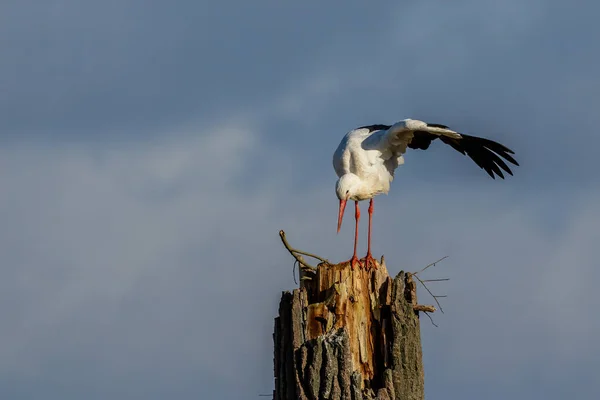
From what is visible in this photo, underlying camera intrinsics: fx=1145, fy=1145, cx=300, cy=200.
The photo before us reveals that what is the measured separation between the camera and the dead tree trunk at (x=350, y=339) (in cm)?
977

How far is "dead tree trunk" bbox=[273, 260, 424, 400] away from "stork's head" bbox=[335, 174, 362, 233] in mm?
4316

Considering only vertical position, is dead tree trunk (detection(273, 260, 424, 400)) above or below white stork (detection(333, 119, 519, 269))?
below

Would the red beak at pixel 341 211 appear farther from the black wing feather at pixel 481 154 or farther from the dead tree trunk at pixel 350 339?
the dead tree trunk at pixel 350 339

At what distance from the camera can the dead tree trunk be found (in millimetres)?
9766

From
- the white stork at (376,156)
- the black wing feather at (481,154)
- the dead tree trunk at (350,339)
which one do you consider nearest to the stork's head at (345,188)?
the white stork at (376,156)

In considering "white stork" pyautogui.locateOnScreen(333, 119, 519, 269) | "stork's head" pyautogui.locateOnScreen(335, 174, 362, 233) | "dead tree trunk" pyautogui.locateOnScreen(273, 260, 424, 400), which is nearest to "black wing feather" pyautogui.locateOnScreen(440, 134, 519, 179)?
"white stork" pyautogui.locateOnScreen(333, 119, 519, 269)

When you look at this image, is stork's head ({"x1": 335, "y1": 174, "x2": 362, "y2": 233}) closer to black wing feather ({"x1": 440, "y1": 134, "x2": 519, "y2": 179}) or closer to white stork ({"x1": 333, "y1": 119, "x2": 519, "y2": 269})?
white stork ({"x1": 333, "y1": 119, "x2": 519, "y2": 269})

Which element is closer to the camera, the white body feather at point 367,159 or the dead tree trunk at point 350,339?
the dead tree trunk at point 350,339

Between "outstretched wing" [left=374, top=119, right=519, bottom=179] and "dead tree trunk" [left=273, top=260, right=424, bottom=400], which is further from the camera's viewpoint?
"outstretched wing" [left=374, top=119, right=519, bottom=179]

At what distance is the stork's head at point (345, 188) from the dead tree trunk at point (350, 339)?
14.2 feet

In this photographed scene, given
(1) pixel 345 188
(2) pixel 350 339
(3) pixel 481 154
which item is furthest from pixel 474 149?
(2) pixel 350 339

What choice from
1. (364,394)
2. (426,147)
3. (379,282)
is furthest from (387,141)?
(364,394)

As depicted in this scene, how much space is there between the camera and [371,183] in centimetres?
1534

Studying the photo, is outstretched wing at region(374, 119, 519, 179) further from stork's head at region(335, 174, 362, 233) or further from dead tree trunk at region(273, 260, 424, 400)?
dead tree trunk at region(273, 260, 424, 400)
